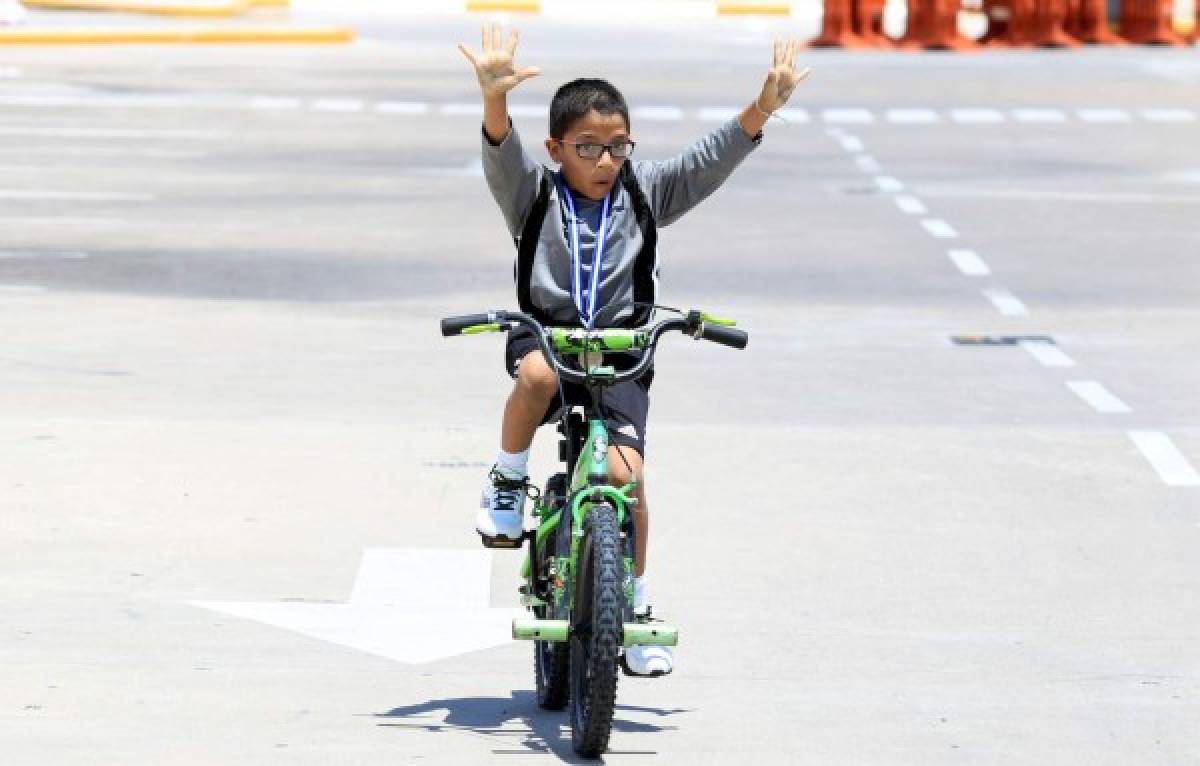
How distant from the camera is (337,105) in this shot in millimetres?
33500

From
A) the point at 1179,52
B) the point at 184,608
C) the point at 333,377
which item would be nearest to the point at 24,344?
the point at 333,377

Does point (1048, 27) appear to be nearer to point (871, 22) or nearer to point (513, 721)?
point (871, 22)

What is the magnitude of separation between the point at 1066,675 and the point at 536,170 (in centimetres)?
200

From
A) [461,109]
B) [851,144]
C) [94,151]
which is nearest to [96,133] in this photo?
[94,151]

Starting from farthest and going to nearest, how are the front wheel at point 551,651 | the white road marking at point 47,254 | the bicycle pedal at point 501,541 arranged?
the white road marking at point 47,254 → the bicycle pedal at point 501,541 → the front wheel at point 551,651

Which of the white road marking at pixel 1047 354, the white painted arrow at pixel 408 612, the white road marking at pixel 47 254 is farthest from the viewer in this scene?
the white road marking at pixel 47 254

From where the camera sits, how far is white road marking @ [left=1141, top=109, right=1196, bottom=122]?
3275cm

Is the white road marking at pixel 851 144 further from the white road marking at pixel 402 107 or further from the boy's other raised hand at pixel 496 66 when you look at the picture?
the boy's other raised hand at pixel 496 66

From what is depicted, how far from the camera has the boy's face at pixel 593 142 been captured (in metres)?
7.89

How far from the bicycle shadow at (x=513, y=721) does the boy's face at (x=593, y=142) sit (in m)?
1.29

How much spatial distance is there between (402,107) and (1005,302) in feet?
53.0

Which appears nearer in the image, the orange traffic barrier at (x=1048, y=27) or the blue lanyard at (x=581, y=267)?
the blue lanyard at (x=581, y=267)

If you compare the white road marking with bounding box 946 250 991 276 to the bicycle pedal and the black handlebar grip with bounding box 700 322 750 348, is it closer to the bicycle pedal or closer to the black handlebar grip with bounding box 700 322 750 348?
the bicycle pedal

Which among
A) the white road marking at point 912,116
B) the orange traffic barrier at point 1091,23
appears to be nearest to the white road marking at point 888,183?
the white road marking at point 912,116
